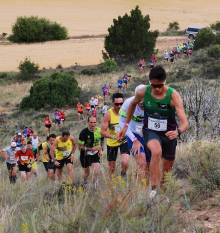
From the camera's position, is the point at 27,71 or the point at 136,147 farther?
the point at 27,71

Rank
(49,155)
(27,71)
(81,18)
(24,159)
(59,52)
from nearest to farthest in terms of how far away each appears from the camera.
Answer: (49,155), (24,159), (27,71), (59,52), (81,18)

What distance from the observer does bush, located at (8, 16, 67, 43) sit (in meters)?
62.2

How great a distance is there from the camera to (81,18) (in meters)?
81.3

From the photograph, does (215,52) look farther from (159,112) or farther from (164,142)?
(159,112)

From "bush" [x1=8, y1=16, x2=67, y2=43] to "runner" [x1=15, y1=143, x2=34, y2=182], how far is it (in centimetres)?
5083

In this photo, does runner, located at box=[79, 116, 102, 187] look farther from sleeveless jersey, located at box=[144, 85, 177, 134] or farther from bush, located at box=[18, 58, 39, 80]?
bush, located at box=[18, 58, 39, 80]

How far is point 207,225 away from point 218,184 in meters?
1.15

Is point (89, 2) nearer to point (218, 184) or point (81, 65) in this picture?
point (81, 65)

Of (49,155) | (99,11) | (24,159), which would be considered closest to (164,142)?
(49,155)

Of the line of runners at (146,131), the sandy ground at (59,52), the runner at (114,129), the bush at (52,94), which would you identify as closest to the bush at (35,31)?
the sandy ground at (59,52)

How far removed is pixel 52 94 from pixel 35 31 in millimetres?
31186

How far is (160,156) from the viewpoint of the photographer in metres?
5.65

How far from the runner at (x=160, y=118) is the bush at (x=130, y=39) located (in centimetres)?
4027

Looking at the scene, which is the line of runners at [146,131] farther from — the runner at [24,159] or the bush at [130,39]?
the bush at [130,39]
